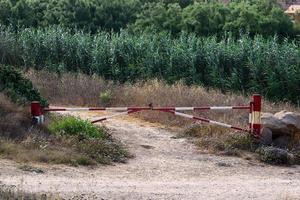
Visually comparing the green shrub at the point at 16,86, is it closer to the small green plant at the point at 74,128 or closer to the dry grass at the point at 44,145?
the dry grass at the point at 44,145

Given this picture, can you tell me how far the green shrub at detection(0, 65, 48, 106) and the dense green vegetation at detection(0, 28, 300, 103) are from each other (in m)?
8.52

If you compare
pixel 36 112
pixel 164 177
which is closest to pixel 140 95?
pixel 36 112

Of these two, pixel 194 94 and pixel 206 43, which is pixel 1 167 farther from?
pixel 206 43

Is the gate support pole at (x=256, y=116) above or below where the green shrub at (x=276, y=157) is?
above

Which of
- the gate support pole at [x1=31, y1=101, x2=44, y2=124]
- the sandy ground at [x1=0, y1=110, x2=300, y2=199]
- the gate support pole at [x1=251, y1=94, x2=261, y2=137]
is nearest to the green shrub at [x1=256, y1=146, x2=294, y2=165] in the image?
the sandy ground at [x1=0, y1=110, x2=300, y2=199]

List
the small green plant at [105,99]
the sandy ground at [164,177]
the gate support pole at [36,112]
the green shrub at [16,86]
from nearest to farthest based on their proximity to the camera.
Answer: the sandy ground at [164,177] < the gate support pole at [36,112] < the green shrub at [16,86] < the small green plant at [105,99]

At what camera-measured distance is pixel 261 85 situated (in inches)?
901

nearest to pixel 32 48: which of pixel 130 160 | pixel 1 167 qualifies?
pixel 130 160

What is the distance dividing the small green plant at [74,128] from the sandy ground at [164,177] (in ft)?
2.86

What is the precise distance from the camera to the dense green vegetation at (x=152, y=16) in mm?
30375

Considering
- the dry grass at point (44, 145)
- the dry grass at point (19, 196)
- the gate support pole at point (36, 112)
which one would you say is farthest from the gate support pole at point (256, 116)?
the dry grass at point (19, 196)

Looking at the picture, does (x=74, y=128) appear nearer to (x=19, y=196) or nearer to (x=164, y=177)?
(x=164, y=177)

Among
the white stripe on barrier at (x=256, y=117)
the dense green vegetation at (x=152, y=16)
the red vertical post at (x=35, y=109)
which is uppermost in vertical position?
the dense green vegetation at (x=152, y=16)

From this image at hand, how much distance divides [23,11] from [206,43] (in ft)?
41.2
